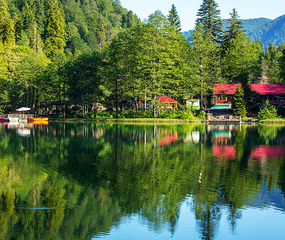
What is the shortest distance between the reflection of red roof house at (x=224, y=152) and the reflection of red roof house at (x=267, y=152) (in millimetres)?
1469

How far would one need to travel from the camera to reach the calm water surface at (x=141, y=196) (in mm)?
10867

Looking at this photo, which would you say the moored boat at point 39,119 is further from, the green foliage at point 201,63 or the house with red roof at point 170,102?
the green foliage at point 201,63

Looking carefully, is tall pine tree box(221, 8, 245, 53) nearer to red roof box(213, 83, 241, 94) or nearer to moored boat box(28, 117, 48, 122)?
red roof box(213, 83, 241, 94)

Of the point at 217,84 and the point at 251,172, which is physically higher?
the point at 217,84

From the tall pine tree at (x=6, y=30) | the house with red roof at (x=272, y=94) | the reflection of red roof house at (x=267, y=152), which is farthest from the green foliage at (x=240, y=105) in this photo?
the tall pine tree at (x=6, y=30)

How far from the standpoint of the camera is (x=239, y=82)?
8356 centimetres

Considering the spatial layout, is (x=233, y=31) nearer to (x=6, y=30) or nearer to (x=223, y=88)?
(x=223, y=88)

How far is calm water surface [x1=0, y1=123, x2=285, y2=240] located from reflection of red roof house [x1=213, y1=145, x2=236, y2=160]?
15cm

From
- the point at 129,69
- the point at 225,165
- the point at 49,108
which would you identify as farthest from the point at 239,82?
the point at 225,165

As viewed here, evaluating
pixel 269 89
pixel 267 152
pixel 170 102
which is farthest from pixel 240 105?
pixel 267 152

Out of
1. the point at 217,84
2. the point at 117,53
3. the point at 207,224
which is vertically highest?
the point at 117,53

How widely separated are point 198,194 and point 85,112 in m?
69.0

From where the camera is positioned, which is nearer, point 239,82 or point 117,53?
point 117,53

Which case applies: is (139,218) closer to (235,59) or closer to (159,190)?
(159,190)
